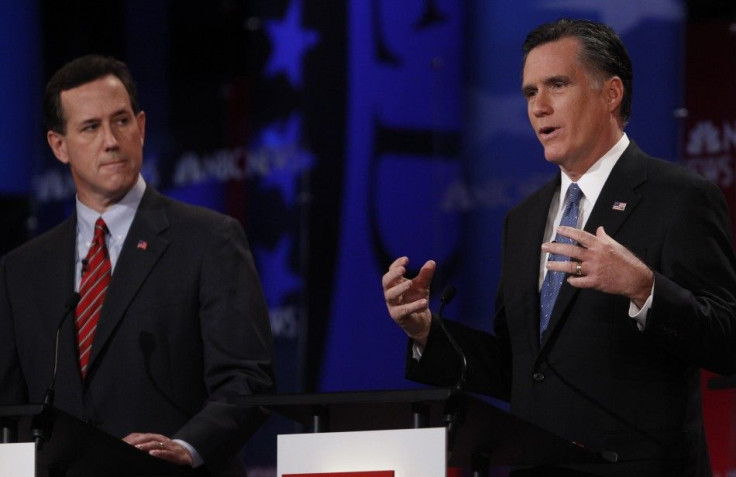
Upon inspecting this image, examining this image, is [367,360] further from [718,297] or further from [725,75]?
[718,297]

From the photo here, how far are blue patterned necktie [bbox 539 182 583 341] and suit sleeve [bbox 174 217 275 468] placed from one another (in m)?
0.85

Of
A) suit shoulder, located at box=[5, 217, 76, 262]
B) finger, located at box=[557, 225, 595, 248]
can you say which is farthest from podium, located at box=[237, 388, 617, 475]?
suit shoulder, located at box=[5, 217, 76, 262]

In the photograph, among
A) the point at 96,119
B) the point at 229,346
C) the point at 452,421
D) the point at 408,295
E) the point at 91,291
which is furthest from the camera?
the point at 96,119

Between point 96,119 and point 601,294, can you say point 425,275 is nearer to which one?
point 601,294

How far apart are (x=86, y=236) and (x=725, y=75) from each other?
2443 mm

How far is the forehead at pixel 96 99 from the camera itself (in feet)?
13.4

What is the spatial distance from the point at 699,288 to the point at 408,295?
27.3 inches

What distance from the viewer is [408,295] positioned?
3189mm

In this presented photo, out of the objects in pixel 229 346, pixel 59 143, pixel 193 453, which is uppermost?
pixel 59 143

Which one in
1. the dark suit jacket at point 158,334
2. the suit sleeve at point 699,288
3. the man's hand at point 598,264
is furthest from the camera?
the dark suit jacket at point 158,334

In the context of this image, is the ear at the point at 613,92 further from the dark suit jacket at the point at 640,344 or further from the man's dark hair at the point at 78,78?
the man's dark hair at the point at 78,78

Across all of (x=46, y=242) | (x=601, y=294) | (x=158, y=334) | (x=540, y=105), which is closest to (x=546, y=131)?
(x=540, y=105)

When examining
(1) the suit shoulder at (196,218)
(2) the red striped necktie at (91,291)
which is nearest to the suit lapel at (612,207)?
(1) the suit shoulder at (196,218)

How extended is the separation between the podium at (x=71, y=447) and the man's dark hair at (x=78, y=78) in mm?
1331
